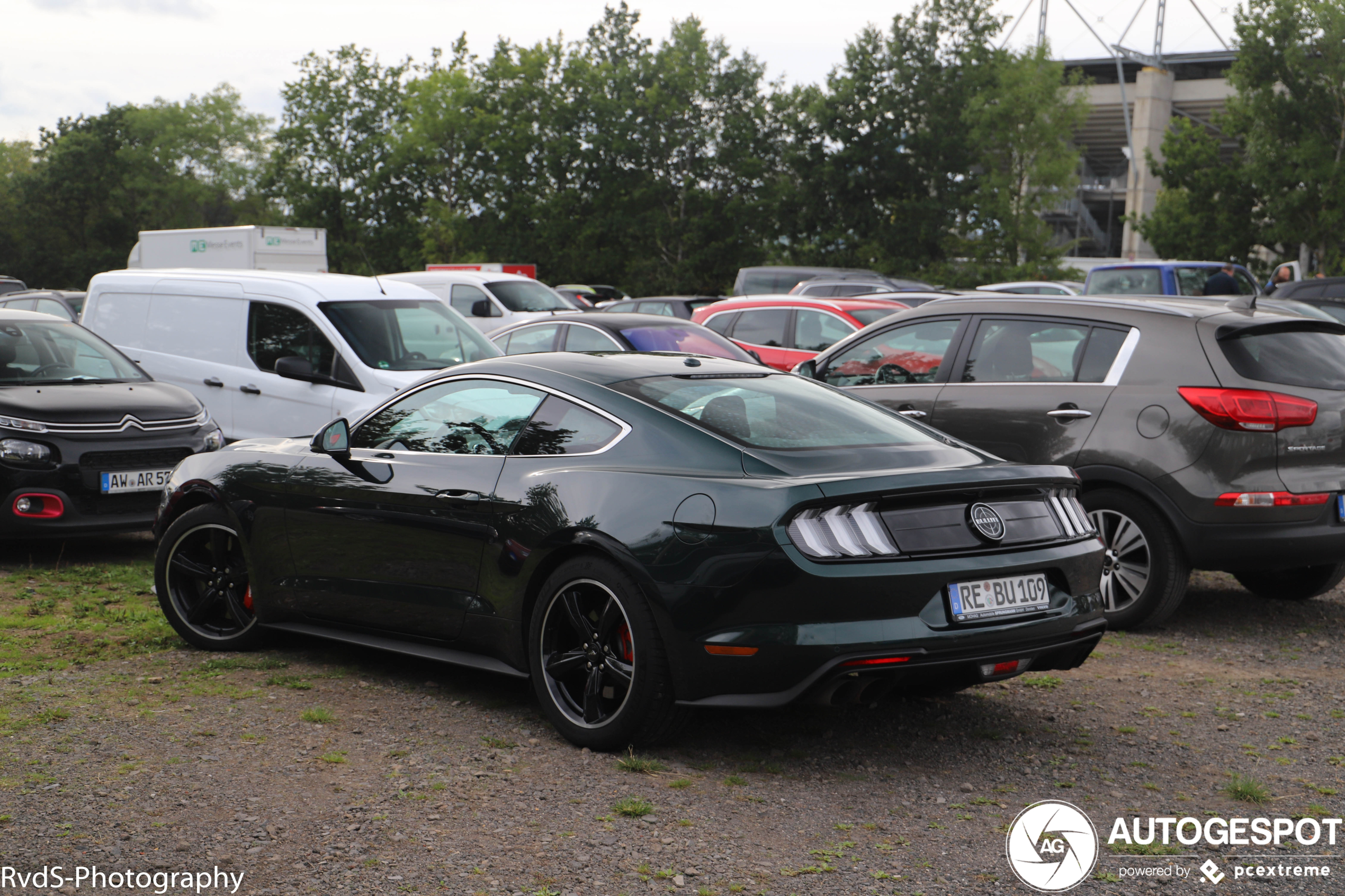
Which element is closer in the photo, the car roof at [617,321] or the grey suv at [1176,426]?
the grey suv at [1176,426]

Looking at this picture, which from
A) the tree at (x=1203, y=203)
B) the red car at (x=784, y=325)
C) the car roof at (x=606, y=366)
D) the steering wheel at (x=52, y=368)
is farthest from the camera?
the tree at (x=1203, y=203)

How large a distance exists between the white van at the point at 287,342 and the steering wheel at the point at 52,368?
1454 millimetres

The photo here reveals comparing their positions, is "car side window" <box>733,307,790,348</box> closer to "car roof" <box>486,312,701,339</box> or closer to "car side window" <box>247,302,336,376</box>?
"car roof" <box>486,312,701,339</box>

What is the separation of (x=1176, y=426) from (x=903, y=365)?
6.72 ft

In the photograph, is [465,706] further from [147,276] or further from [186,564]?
[147,276]

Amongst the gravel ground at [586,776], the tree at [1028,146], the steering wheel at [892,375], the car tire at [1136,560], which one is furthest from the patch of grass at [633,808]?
the tree at [1028,146]

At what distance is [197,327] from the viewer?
37.6ft

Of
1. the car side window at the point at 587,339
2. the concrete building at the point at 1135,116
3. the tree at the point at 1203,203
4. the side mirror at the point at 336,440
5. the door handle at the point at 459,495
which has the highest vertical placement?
the concrete building at the point at 1135,116

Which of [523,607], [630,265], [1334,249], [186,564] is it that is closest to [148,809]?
[523,607]

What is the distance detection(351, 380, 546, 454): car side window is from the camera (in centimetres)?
516

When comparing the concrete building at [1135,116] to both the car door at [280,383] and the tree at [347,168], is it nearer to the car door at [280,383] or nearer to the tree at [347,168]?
the tree at [347,168]

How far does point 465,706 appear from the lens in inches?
208

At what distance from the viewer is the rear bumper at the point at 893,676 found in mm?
4156

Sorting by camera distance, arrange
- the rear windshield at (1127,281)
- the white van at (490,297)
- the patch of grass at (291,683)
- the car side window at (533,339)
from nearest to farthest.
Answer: the patch of grass at (291,683) → the car side window at (533,339) → the rear windshield at (1127,281) → the white van at (490,297)
